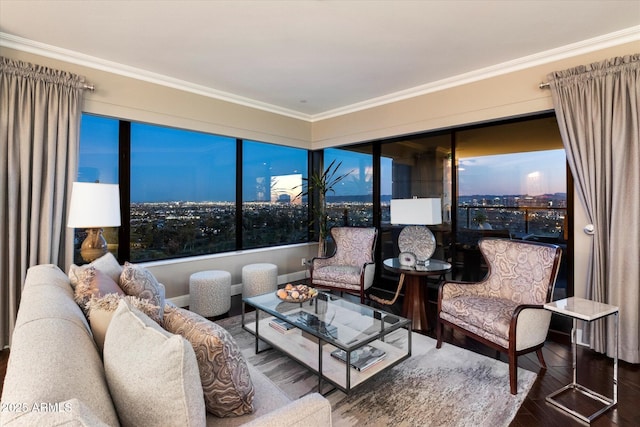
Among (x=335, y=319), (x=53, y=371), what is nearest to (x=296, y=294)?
(x=335, y=319)

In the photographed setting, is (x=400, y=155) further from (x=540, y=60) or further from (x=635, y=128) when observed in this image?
(x=635, y=128)

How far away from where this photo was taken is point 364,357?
2.23 metres

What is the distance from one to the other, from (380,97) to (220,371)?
3975 millimetres

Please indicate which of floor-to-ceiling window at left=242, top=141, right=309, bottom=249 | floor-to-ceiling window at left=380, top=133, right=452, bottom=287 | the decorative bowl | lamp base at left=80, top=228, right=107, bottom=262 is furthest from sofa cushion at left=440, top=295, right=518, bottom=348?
lamp base at left=80, top=228, right=107, bottom=262

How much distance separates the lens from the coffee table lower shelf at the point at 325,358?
6.55 feet

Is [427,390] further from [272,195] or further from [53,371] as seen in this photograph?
[272,195]

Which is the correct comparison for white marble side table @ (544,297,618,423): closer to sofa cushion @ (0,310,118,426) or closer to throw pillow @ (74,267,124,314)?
sofa cushion @ (0,310,118,426)

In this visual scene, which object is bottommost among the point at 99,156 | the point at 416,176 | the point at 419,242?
the point at 419,242

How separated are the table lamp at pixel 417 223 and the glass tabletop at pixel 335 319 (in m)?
1.02

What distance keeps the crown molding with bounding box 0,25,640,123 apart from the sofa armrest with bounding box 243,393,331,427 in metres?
3.63

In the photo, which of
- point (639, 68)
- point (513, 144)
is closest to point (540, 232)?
point (513, 144)

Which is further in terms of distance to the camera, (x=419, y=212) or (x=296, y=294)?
(x=419, y=212)

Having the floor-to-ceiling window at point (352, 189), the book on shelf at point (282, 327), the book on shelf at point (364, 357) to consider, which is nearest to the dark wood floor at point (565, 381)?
the book on shelf at point (364, 357)

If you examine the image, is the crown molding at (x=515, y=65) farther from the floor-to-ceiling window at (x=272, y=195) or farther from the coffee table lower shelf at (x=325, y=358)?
the coffee table lower shelf at (x=325, y=358)
